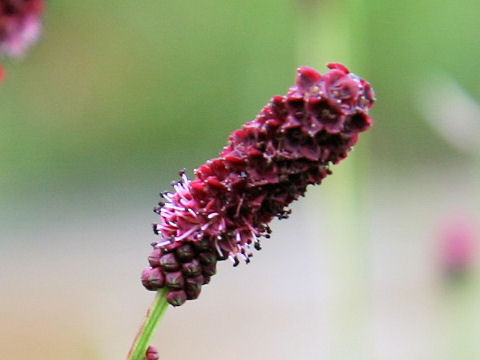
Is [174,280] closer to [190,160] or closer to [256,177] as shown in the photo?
[256,177]

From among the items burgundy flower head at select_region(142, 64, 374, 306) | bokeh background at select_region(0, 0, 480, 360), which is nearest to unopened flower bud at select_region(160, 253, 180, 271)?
burgundy flower head at select_region(142, 64, 374, 306)

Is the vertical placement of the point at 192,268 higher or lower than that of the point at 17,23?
lower

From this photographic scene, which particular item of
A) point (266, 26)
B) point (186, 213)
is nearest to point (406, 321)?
point (266, 26)

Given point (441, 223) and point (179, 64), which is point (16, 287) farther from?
point (441, 223)

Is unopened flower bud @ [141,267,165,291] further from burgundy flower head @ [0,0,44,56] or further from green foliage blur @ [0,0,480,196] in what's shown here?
green foliage blur @ [0,0,480,196]

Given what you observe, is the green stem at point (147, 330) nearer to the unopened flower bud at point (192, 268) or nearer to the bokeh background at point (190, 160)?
the unopened flower bud at point (192, 268)

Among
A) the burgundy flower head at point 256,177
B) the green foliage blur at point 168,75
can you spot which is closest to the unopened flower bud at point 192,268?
the burgundy flower head at point 256,177

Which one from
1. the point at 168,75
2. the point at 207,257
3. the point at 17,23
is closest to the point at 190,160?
the point at 168,75
